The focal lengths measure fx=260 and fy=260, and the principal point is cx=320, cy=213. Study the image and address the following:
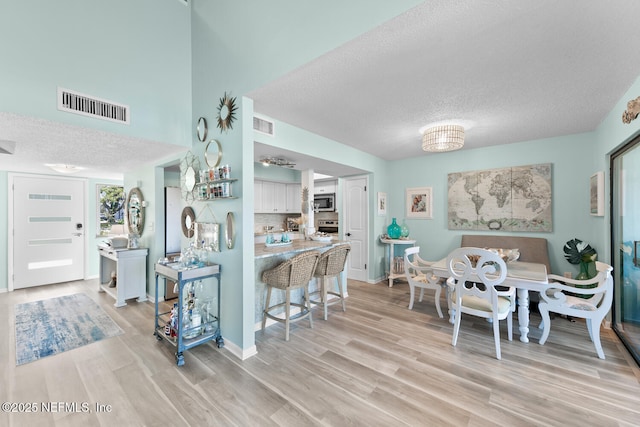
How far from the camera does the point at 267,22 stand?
217 cm

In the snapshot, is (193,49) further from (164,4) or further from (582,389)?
(582,389)

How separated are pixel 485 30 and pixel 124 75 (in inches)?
126

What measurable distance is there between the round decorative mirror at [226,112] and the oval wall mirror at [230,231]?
89cm

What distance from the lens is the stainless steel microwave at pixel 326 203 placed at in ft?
20.6

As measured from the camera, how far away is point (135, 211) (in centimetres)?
434

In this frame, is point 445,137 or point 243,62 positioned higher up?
point 243,62

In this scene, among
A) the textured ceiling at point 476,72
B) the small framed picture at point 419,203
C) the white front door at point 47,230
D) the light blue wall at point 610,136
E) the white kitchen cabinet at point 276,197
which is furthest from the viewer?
the white kitchen cabinet at point 276,197

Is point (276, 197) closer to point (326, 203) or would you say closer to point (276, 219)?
point (276, 219)

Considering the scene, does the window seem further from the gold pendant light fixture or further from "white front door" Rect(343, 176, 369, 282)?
the gold pendant light fixture

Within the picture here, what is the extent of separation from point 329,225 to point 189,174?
12.6ft

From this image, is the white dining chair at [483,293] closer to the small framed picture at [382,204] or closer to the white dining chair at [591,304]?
the white dining chair at [591,304]

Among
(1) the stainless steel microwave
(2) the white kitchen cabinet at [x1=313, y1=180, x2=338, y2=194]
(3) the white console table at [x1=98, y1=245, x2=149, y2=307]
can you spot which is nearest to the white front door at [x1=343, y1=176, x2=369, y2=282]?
(1) the stainless steel microwave

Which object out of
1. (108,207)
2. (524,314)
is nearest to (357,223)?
(524,314)

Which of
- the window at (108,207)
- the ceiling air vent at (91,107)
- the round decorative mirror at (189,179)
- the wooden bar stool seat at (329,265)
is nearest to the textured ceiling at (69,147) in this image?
the ceiling air vent at (91,107)
